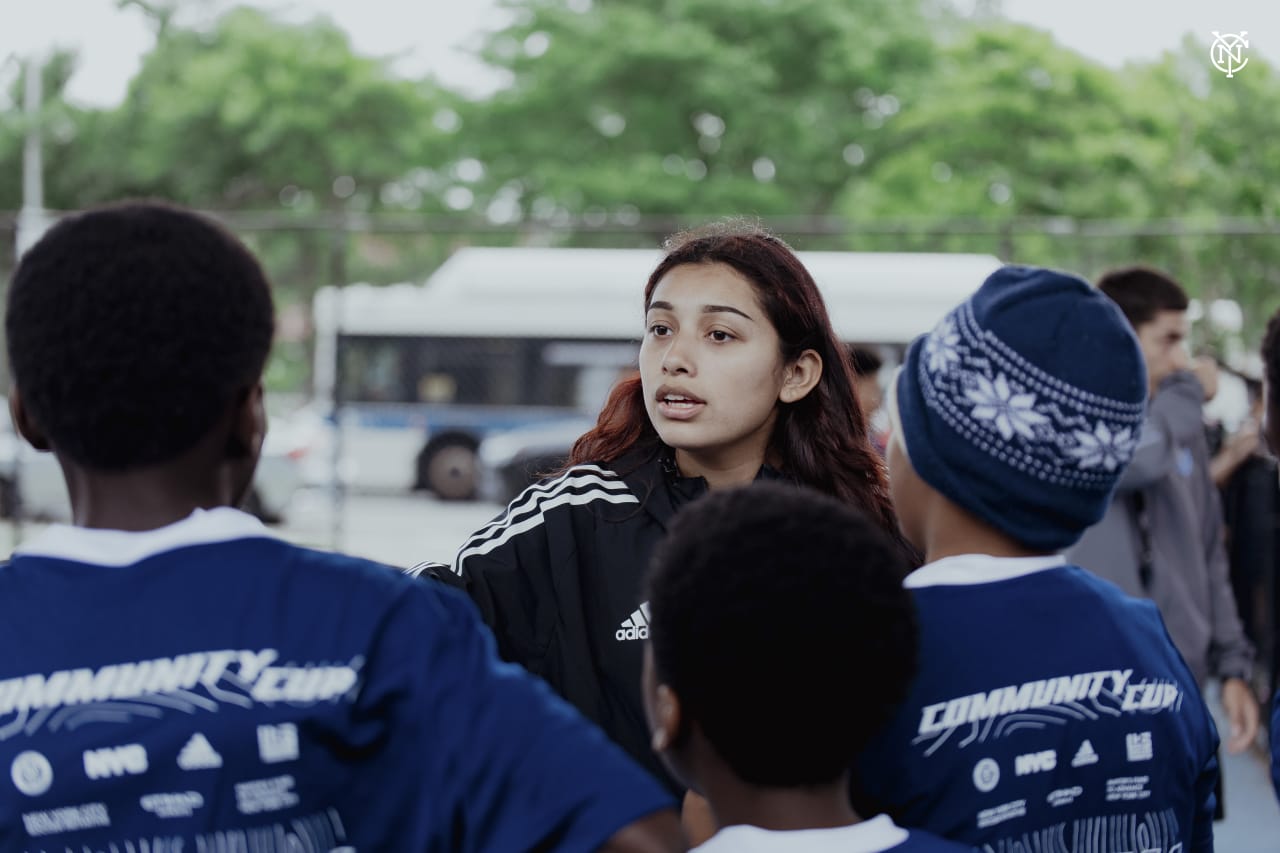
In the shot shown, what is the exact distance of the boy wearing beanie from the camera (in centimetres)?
163

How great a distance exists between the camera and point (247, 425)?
152 cm

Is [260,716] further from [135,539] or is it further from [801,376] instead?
[801,376]

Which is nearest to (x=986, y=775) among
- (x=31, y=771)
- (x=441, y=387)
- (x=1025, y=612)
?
(x=1025, y=612)

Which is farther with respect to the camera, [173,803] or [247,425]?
[247,425]

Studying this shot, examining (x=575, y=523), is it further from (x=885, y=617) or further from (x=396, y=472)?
(x=396, y=472)

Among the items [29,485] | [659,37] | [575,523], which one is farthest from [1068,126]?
[575,523]

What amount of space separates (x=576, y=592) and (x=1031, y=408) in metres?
0.98

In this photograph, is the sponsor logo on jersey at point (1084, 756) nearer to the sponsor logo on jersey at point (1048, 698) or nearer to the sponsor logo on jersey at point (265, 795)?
the sponsor logo on jersey at point (1048, 698)

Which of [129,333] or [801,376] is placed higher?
[129,333]

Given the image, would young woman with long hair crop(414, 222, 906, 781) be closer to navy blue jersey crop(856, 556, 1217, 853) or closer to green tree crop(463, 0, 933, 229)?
navy blue jersey crop(856, 556, 1217, 853)

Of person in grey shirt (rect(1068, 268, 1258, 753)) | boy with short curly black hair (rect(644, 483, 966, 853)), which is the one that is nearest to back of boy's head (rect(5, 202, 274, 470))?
boy with short curly black hair (rect(644, 483, 966, 853))

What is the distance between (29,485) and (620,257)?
739 centimetres

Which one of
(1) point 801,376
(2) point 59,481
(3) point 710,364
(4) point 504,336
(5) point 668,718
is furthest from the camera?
(4) point 504,336

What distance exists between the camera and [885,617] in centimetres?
144
